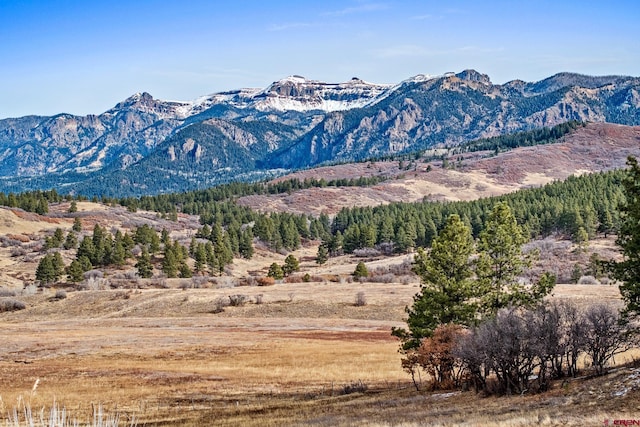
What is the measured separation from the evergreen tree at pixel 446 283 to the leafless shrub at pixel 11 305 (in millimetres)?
70996

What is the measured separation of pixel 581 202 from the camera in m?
144

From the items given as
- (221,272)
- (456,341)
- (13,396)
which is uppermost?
(456,341)

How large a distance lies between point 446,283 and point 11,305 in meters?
73.9

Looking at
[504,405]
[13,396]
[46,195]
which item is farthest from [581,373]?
[46,195]

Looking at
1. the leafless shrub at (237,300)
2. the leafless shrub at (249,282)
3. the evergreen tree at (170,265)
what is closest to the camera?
the leafless shrub at (237,300)

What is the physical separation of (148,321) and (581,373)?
57707 mm

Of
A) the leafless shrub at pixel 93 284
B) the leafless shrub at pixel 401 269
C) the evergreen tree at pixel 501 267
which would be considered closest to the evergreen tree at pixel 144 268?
the leafless shrub at pixel 93 284

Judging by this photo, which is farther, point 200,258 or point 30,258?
point 30,258

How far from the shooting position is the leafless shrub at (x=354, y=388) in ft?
116

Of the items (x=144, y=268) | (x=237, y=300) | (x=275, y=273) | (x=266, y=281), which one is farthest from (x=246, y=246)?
(x=237, y=300)

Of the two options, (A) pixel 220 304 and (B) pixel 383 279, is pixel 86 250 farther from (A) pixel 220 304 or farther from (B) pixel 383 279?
(B) pixel 383 279

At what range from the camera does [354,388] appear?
35.9 meters

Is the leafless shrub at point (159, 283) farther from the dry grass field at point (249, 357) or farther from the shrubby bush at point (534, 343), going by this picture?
the shrubby bush at point (534, 343)

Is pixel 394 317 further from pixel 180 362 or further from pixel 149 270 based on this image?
pixel 149 270
